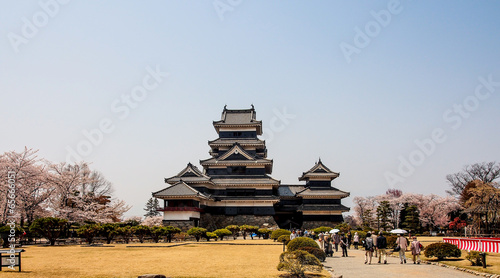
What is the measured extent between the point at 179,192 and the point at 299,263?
120ft

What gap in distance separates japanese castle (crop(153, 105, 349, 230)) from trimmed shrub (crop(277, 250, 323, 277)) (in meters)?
34.6

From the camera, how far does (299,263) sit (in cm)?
1692

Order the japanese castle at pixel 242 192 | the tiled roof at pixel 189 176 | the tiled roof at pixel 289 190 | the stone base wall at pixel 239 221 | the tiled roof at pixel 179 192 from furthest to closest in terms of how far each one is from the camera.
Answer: the tiled roof at pixel 289 190, the stone base wall at pixel 239 221, the tiled roof at pixel 189 176, the japanese castle at pixel 242 192, the tiled roof at pixel 179 192

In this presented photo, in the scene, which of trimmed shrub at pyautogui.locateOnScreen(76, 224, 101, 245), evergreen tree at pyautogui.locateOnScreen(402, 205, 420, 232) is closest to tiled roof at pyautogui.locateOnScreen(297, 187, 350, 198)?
evergreen tree at pyautogui.locateOnScreen(402, 205, 420, 232)

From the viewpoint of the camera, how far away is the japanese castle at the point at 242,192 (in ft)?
172

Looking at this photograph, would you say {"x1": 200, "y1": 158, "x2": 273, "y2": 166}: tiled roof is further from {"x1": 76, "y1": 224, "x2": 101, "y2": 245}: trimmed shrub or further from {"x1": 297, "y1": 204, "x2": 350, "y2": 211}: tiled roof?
{"x1": 76, "y1": 224, "x2": 101, "y2": 245}: trimmed shrub

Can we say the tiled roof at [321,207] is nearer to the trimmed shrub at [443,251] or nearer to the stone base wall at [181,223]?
the stone base wall at [181,223]

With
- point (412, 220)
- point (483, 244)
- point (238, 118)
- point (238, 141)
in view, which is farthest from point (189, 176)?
point (483, 244)

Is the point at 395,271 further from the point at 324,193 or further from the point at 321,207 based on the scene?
the point at 324,193

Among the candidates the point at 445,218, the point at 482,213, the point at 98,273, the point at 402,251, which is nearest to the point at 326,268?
the point at 402,251

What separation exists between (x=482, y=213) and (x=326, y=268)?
985 inches

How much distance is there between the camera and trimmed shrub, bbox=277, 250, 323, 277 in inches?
659

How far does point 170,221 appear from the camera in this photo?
51938 millimetres

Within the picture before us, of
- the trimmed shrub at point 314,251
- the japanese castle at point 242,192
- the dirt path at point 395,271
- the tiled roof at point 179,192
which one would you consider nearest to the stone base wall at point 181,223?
the japanese castle at point 242,192
